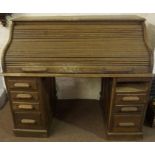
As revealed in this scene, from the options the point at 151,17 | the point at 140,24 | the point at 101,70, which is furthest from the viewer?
the point at 151,17

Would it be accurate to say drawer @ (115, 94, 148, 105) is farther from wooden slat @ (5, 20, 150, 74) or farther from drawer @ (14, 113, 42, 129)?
drawer @ (14, 113, 42, 129)

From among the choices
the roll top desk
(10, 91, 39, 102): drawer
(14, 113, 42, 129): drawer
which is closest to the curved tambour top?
the roll top desk

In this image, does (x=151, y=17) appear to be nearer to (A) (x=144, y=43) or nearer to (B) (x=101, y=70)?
(A) (x=144, y=43)

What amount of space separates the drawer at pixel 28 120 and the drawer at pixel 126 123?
2.39 ft

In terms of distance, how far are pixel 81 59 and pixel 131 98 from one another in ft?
1.87

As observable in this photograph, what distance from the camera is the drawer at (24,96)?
1.90 meters

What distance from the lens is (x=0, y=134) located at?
86.0 inches

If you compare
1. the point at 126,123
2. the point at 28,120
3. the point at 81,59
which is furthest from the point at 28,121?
the point at 126,123

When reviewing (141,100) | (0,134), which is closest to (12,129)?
(0,134)

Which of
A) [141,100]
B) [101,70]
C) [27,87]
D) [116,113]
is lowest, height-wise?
[116,113]

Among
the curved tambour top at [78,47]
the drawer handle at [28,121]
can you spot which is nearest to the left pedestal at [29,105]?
the drawer handle at [28,121]

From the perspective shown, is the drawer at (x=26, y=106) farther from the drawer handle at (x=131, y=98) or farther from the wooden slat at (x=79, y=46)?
the drawer handle at (x=131, y=98)

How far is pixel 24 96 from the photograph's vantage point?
1906 mm

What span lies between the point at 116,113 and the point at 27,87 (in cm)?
85
